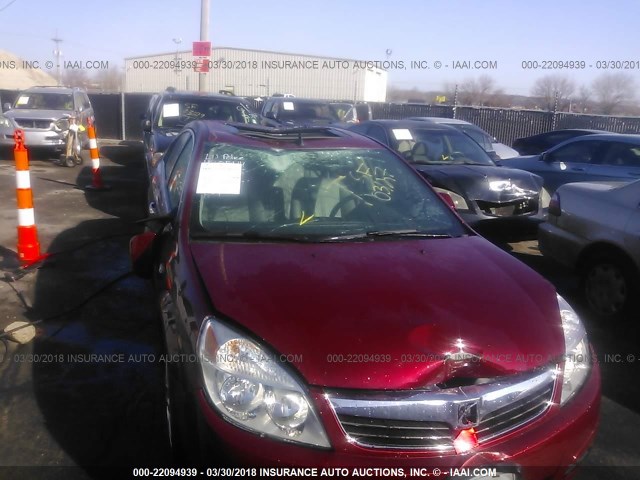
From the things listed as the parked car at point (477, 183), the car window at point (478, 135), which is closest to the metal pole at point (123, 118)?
the car window at point (478, 135)

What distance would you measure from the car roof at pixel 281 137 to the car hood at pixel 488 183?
2.89 m

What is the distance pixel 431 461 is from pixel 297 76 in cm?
3604

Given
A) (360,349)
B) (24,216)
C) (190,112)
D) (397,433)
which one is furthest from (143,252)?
(190,112)

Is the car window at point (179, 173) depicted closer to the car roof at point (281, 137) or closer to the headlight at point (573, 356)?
the car roof at point (281, 137)

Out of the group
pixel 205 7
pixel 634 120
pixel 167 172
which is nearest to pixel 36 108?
pixel 205 7

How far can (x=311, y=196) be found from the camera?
3.47m

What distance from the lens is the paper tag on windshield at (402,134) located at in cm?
817

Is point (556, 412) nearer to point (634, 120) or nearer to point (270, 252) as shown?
point (270, 252)

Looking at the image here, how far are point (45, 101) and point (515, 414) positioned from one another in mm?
14776

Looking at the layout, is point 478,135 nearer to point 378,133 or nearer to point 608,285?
point 378,133

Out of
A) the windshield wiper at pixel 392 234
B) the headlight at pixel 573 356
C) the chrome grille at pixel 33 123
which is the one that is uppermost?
the chrome grille at pixel 33 123

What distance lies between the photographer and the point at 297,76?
1436 inches

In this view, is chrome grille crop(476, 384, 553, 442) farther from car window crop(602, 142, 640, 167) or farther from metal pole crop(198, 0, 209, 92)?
metal pole crop(198, 0, 209, 92)

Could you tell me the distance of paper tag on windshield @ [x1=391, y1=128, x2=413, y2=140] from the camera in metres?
8.17
